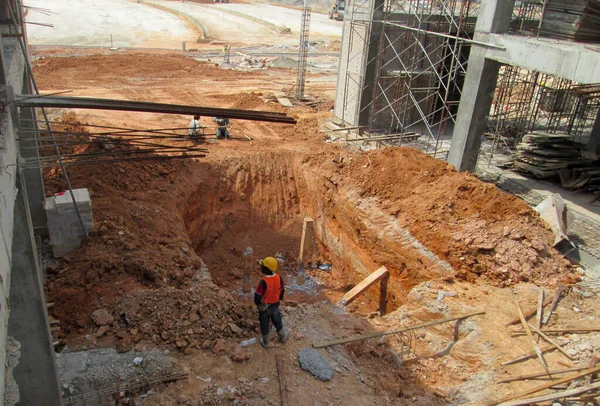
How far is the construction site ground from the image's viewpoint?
6.90 m

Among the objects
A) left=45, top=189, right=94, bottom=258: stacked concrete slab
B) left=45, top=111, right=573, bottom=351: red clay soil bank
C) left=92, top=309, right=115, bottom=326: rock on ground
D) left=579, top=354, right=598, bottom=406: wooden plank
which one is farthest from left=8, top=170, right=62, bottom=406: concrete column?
left=579, top=354, right=598, bottom=406: wooden plank

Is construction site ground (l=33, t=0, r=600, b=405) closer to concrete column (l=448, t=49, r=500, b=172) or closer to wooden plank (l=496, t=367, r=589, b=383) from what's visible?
wooden plank (l=496, t=367, r=589, b=383)

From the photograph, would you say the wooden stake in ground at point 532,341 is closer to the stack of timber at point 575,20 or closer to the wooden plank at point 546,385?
the wooden plank at point 546,385

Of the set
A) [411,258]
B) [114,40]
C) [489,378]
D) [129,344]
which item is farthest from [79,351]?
[114,40]

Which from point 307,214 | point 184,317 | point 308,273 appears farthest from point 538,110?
point 184,317

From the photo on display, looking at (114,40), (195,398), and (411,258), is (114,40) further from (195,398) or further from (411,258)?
(195,398)

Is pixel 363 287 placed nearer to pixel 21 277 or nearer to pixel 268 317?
pixel 268 317

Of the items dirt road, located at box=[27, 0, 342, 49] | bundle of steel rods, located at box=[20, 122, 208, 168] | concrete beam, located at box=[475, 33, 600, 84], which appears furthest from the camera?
dirt road, located at box=[27, 0, 342, 49]

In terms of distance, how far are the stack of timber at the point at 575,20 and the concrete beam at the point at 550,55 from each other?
62 cm

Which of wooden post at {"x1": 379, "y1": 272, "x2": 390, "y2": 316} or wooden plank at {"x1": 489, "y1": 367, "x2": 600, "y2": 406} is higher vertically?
Answer: wooden plank at {"x1": 489, "y1": 367, "x2": 600, "y2": 406}

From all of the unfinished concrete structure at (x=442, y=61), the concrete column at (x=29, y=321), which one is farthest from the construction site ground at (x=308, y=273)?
the unfinished concrete structure at (x=442, y=61)

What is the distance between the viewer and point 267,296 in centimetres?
715

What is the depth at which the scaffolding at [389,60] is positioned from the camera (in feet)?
49.8

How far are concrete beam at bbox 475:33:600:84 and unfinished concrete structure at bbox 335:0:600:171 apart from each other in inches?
0.8
